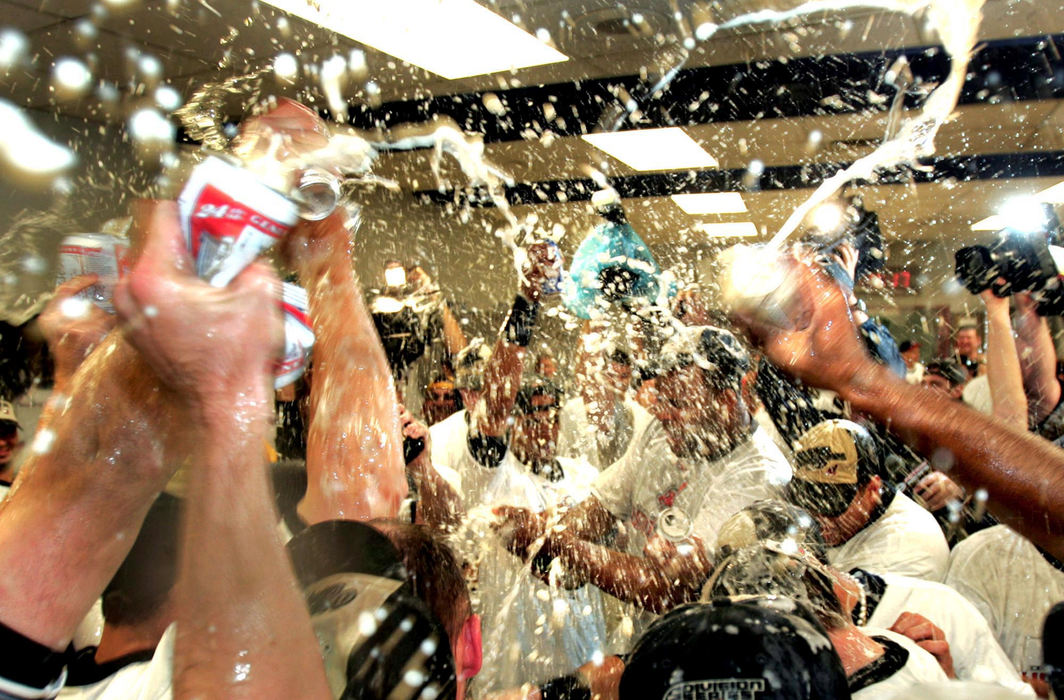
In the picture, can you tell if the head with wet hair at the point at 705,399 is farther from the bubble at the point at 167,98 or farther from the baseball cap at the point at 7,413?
the bubble at the point at 167,98

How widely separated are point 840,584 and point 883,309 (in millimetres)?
4782

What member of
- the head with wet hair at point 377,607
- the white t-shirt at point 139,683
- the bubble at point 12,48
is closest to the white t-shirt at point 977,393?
the head with wet hair at point 377,607

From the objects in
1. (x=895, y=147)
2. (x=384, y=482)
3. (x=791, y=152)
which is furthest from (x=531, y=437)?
(x=791, y=152)

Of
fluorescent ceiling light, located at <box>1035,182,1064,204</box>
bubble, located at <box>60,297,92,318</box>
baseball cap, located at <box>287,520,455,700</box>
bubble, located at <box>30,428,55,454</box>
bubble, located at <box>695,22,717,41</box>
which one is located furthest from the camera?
fluorescent ceiling light, located at <box>1035,182,1064,204</box>

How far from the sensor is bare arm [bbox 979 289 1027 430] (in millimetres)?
2689

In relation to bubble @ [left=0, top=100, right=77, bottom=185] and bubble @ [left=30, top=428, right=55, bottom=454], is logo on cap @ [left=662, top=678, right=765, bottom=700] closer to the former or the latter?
bubble @ [left=30, top=428, right=55, bottom=454]

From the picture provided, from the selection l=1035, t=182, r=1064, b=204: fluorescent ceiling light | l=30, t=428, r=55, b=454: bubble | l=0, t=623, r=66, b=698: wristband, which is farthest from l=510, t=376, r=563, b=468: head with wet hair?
l=1035, t=182, r=1064, b=204: fluorescent ceiling light

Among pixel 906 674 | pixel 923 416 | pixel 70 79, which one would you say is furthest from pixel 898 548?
pixel 70 79

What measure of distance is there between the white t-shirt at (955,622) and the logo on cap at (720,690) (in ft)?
4.37

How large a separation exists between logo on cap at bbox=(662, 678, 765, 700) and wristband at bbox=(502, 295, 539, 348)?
1.86m

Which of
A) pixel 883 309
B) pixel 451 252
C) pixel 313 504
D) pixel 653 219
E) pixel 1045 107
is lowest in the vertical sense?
pixel 451 252

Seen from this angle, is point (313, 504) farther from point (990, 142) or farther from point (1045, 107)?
point (990, 142)

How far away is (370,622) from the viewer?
3.14 ft

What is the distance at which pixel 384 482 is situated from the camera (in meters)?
1.59
